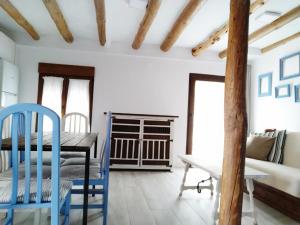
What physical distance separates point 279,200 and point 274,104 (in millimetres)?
2201

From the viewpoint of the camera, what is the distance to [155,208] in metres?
2.40

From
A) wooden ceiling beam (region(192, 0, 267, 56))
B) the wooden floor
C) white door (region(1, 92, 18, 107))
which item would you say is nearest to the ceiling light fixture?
wooden ceiling beam (region(192, 0, 267, 56))

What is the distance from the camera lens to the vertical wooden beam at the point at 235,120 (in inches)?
64.3

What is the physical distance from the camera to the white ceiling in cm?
297

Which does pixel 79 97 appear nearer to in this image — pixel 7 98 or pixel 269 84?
pixel 7 98

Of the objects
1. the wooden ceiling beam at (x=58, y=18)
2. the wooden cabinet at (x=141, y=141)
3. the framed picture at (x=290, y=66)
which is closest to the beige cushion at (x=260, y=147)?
the framed picture at (x=290, y=66)

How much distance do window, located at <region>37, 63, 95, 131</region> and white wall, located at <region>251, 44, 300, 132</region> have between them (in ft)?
10.6

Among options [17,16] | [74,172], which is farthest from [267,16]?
[17,16]

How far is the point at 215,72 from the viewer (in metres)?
4.88

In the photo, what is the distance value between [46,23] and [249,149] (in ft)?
12.0

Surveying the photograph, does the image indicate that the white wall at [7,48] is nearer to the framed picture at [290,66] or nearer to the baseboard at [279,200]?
the baseboard at [279,200]

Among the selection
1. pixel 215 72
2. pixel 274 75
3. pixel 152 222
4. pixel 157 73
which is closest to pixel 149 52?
pixel 157 73

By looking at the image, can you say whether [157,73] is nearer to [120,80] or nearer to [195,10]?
[120,80]

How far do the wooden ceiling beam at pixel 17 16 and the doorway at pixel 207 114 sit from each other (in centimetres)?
305
